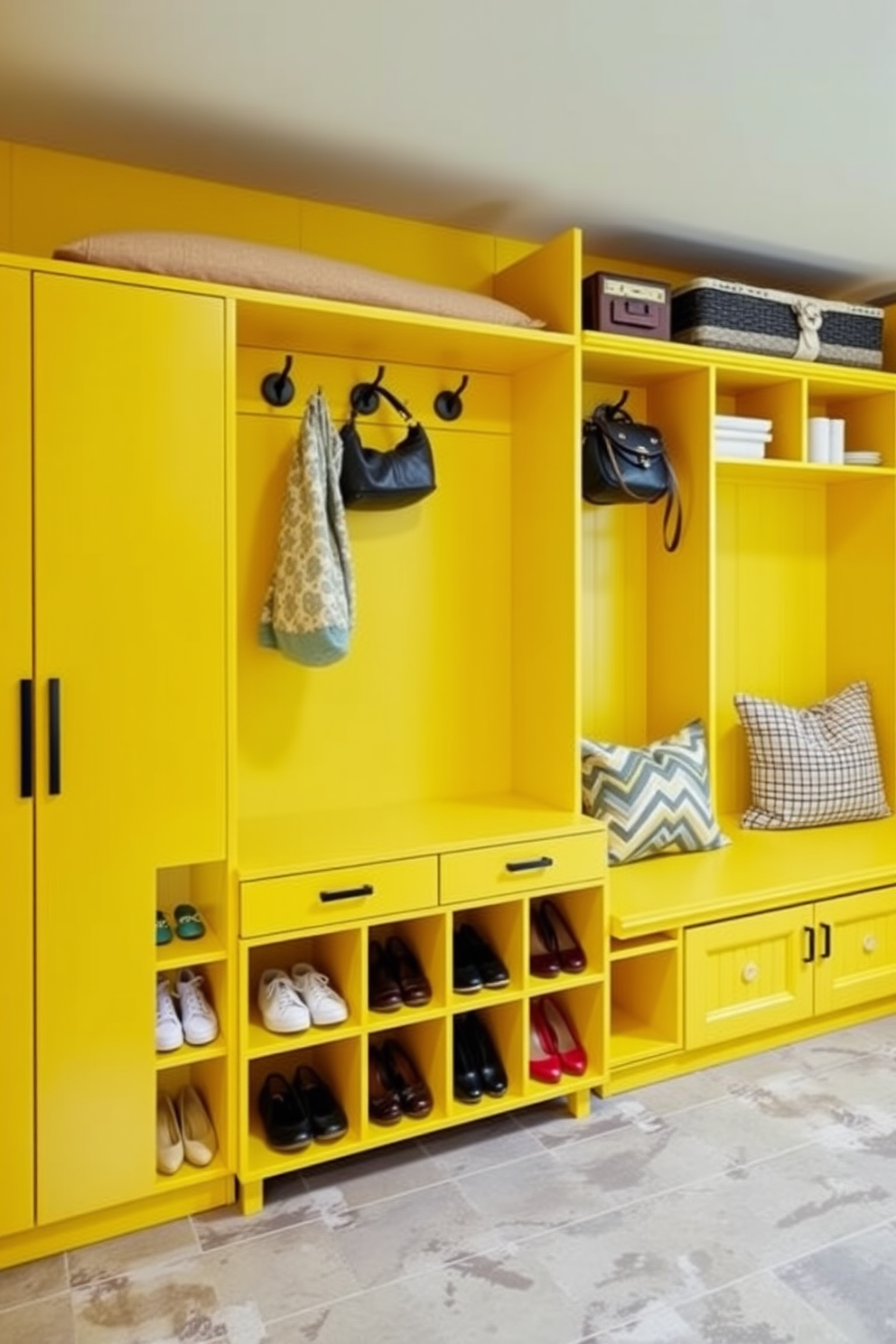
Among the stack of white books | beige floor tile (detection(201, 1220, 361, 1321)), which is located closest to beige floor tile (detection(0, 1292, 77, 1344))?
beige floor tile (detection(201, 1220, 361, 1321))

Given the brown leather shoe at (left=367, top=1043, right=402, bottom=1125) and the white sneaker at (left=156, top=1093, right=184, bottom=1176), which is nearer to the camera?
the white sneaker at (left=156, top=1093, right=184, bottom=1176)

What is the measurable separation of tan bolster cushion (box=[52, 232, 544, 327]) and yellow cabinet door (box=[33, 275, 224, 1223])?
0.10 m

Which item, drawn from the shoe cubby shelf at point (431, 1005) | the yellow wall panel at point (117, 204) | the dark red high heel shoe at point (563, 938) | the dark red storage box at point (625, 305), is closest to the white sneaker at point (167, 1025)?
the shoe cubby shelf at point (431, 1005)

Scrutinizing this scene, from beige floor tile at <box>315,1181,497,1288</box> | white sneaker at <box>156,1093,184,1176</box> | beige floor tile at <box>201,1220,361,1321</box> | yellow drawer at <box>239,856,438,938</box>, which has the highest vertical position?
yellow drawer at <box>239,856,438,938</box>

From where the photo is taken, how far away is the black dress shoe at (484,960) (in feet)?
8.16

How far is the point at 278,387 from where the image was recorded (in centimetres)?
258

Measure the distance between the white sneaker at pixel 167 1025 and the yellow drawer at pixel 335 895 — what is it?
271mm

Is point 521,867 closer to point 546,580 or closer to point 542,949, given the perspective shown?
point 542,949

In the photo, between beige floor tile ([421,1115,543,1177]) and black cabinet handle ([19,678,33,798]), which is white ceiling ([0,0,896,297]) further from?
beige floor tile ([421,1115,543,1177])

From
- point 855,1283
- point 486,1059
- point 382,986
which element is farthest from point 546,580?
point 855,1283

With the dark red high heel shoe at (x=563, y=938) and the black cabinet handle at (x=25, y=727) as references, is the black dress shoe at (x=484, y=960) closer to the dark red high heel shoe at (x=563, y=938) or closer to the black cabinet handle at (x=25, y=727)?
the dark red high heel shoe at (x=563, y=938)

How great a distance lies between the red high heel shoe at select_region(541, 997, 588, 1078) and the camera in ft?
8.50

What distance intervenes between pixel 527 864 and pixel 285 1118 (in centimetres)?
81

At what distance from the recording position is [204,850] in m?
2.14
